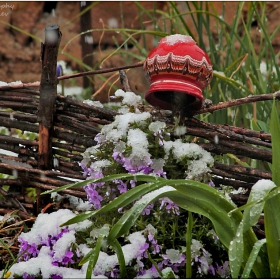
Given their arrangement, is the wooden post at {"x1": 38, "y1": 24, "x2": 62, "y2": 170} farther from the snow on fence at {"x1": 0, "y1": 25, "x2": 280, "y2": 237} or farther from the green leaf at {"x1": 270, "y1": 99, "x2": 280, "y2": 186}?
the green leaf at {"x1": 270, "y1": 99, "x2": 280, "y2": 186}

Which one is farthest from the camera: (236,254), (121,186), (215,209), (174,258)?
(121,186)

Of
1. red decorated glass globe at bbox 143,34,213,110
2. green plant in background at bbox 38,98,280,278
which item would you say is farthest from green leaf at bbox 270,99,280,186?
red decorated glass globe at bbox 143,34,213,110

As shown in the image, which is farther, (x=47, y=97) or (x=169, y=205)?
(x=47, y=97)

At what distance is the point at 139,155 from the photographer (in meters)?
1.29

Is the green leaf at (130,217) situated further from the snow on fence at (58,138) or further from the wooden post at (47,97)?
the wooden post at (47,97)

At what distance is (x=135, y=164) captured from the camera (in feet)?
4.29

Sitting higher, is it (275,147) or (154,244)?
(275,147)

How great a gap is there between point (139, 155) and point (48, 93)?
16.4 inches

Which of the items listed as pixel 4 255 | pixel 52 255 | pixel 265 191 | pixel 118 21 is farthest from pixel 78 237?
pixel 118 21

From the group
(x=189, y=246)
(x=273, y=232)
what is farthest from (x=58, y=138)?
(x=273, y=232)

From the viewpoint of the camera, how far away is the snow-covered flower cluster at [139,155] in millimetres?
1306

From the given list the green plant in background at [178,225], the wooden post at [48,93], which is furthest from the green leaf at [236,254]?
the wooden post at [48,93]

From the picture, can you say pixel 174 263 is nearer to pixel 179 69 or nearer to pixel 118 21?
pixel 179 69

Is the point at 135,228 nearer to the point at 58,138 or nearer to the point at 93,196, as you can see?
the point at 93,196
